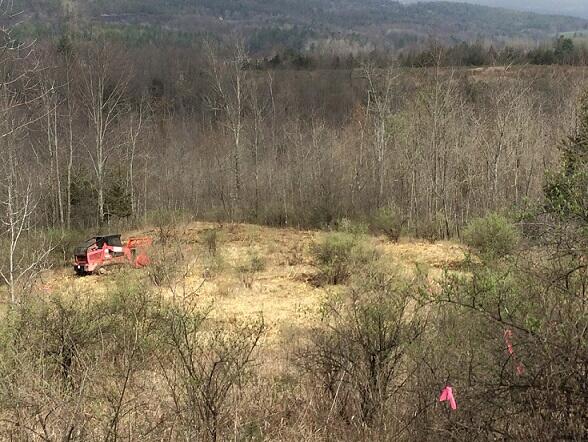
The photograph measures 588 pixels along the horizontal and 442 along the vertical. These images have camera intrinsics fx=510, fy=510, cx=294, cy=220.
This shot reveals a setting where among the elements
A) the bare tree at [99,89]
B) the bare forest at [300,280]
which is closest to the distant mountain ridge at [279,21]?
the bare forest at [300,280]

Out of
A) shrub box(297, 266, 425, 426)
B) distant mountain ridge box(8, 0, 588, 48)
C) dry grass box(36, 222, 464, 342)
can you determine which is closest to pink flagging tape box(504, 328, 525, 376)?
shrub box(297, 266, 425, 426)

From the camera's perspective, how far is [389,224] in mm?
19328

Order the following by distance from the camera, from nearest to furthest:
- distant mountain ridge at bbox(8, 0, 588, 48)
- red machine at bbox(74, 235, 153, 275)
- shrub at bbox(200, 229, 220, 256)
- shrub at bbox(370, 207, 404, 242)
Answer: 1. red machine at bbox(74, 235, 153, 275)
2. shrub at bbox(200, 229, 220, 256)
3. shrub at bbox(370, 207, 404, 242)
4. distant mountain ridge at bbox(8, 0, 588, 48)

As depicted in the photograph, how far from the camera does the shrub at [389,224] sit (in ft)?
63.0

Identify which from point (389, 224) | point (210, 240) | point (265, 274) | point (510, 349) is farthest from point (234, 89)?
point (510, 349)

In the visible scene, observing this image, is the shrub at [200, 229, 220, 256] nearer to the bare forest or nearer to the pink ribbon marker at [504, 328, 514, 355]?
the bare forest

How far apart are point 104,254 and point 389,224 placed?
10181 millimetres

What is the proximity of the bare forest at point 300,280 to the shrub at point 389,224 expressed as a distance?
0.14 metres

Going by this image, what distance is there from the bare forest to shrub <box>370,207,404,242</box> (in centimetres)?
14

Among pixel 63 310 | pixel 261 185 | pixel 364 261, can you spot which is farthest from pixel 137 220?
pixel 63 310

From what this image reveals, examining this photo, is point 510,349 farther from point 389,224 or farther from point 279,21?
point 279,21

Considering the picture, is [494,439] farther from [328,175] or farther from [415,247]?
[328,175]

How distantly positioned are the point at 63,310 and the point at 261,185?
76.3ft

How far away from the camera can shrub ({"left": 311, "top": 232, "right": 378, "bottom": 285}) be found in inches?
538
